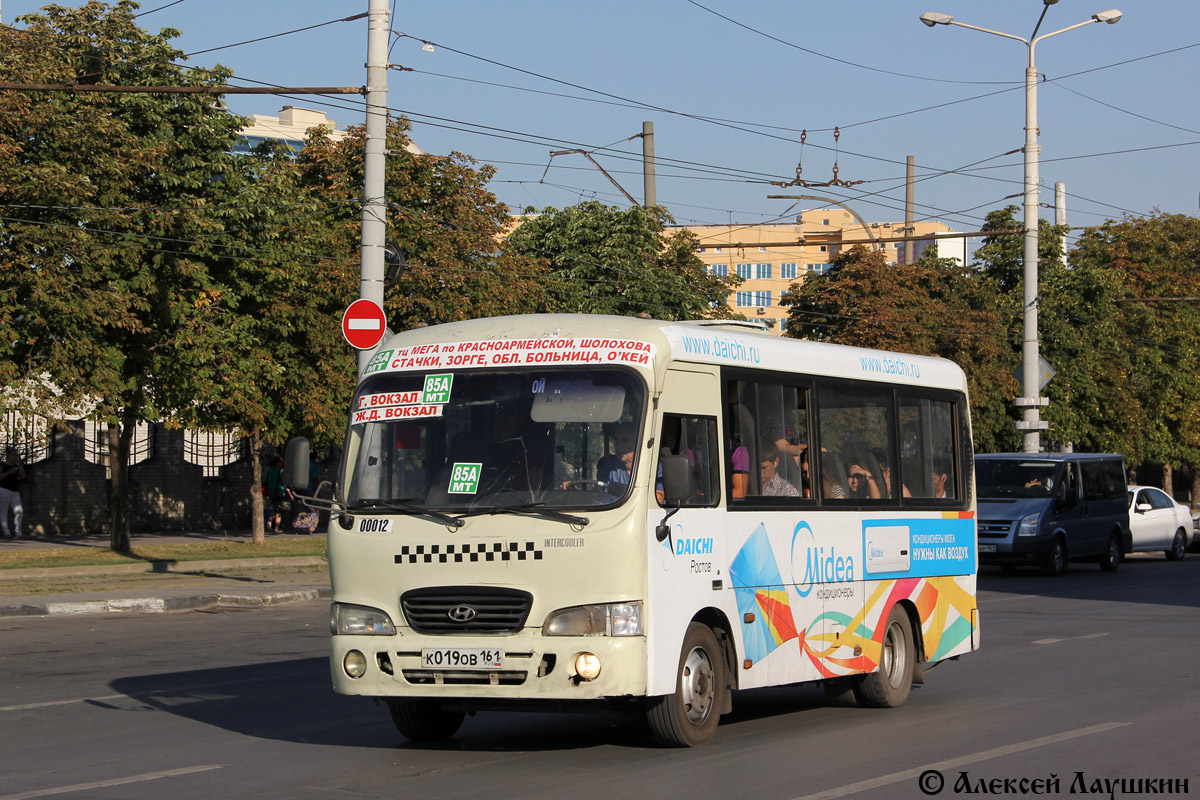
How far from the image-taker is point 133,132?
27016mm

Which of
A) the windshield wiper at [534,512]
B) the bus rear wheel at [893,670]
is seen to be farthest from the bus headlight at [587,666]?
the bus rear wheel at [893,670]

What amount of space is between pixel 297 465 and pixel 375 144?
10.2 metres

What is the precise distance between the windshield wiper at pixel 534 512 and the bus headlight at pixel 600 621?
19.3 inches

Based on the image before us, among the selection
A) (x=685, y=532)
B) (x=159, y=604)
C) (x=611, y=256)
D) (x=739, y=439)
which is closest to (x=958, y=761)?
(x=685, y=532)

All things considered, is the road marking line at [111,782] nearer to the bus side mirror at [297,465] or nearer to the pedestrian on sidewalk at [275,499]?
the bus side mirror at [297,465]

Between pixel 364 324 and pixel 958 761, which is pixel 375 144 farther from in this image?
pixel 958 761

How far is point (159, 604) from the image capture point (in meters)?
20.8

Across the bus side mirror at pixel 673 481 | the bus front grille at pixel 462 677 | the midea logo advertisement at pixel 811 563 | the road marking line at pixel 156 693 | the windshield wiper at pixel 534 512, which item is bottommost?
the road marking line at pixel 156 693

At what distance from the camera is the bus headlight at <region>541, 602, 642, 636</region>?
870 centimetres

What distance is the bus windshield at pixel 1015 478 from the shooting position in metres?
28.7

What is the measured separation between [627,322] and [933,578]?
171 inches

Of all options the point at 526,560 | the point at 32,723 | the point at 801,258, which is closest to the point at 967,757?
the point at 526,560

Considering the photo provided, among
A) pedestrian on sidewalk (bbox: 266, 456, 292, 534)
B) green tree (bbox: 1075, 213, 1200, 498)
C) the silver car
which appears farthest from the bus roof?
green tree (bbox: 1075, 213, 1200, 498)

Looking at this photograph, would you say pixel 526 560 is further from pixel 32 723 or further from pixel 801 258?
pixel 801 258
